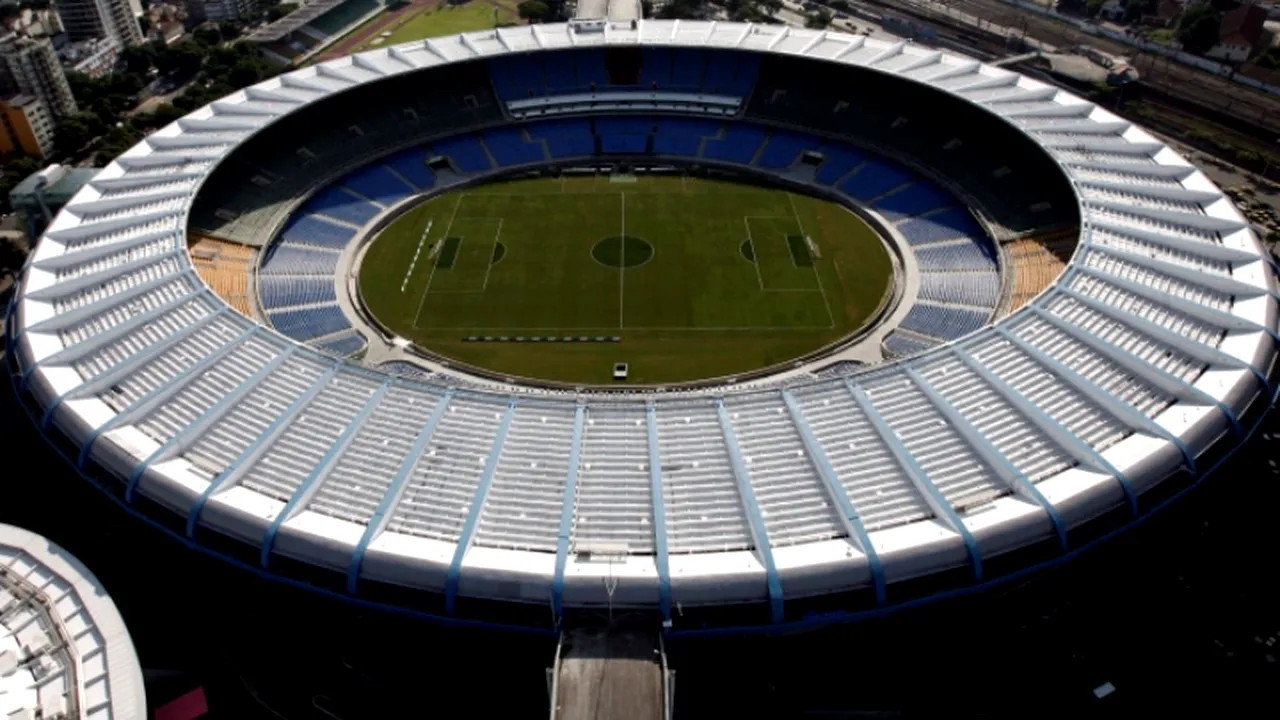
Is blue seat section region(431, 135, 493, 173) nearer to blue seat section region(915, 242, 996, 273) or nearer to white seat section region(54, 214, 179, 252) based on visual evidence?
white seat section region(54, 214, 179, 252)

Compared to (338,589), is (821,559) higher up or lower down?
higher up

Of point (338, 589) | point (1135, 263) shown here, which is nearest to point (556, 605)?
point (338, 589)

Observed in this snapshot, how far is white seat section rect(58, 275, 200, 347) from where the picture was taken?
41.8m

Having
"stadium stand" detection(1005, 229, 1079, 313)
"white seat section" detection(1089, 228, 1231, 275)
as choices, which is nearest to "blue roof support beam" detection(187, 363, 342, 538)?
"white seat section" detection(1089, 228, 1231, 275)

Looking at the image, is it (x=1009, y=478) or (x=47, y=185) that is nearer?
(x=1009, y=478)

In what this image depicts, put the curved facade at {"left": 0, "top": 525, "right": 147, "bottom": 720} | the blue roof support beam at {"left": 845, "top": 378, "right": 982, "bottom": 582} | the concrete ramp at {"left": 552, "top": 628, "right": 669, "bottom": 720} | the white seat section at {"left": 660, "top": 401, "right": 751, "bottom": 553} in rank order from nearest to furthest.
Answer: the concrete ramp at {"left": 552, "top": 628, "right": 669, "bottom": 720} < the curved facade at {"left": 0, "top": 525, "right": 147, "bottom": 720} < the blue roof support beam at {"left": 845, "top": 378, "right": 982, "bottom": 582} < the white seat section at {"left": 660, "top": 401, "right": 751, "bottom": 553}

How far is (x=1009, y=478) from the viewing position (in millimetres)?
32688

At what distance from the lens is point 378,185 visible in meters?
73.4

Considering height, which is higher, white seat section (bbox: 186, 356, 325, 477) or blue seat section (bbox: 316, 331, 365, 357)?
white seat section (bbox: 186, 356, 325, 477)

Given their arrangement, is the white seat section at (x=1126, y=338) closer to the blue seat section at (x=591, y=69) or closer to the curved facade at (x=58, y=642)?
the curved facade at (x=58, y=642)

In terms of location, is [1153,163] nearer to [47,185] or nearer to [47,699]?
[47,699]

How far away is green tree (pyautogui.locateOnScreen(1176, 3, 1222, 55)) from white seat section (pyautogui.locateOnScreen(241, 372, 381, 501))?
4346 inches

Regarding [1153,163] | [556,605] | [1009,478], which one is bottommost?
[556,605]

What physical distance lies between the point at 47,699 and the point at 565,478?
60.8 ft
